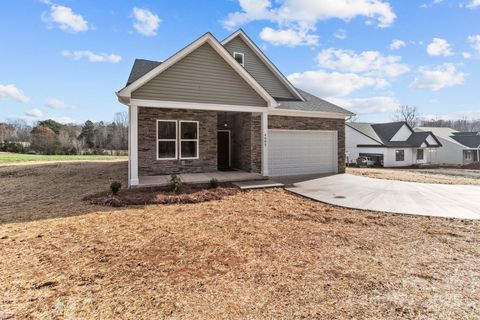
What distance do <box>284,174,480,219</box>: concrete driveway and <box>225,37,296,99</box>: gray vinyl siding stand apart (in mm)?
6061

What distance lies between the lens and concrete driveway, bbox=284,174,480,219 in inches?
290

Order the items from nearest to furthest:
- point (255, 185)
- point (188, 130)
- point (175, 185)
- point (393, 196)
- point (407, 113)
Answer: point (393, 196) → point (175, 185) → point (255, 185) → point (188, 130) → point (407, 113)

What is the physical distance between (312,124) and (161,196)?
9.37 m

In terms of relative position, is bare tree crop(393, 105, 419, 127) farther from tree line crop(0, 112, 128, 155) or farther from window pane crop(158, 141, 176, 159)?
window pane crop(158, 141, 176, 159)

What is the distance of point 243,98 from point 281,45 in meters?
7.65

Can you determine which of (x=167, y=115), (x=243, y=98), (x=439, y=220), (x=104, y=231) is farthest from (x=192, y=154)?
(x=439, y=220)

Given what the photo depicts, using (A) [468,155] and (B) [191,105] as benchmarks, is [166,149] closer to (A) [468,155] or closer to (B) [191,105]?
(B) [191,105]

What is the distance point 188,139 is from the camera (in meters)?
12.4

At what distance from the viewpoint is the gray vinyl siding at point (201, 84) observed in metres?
9.74

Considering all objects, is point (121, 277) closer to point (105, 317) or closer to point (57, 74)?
point (105, 317)

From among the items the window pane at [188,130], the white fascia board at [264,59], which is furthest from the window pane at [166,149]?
the white fascia board at [264,59]

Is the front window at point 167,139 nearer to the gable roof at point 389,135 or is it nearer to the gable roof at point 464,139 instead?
the gable roof at point 389,135

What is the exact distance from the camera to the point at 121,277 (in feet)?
12.2

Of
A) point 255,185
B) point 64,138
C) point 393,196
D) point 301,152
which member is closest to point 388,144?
point 301,152
